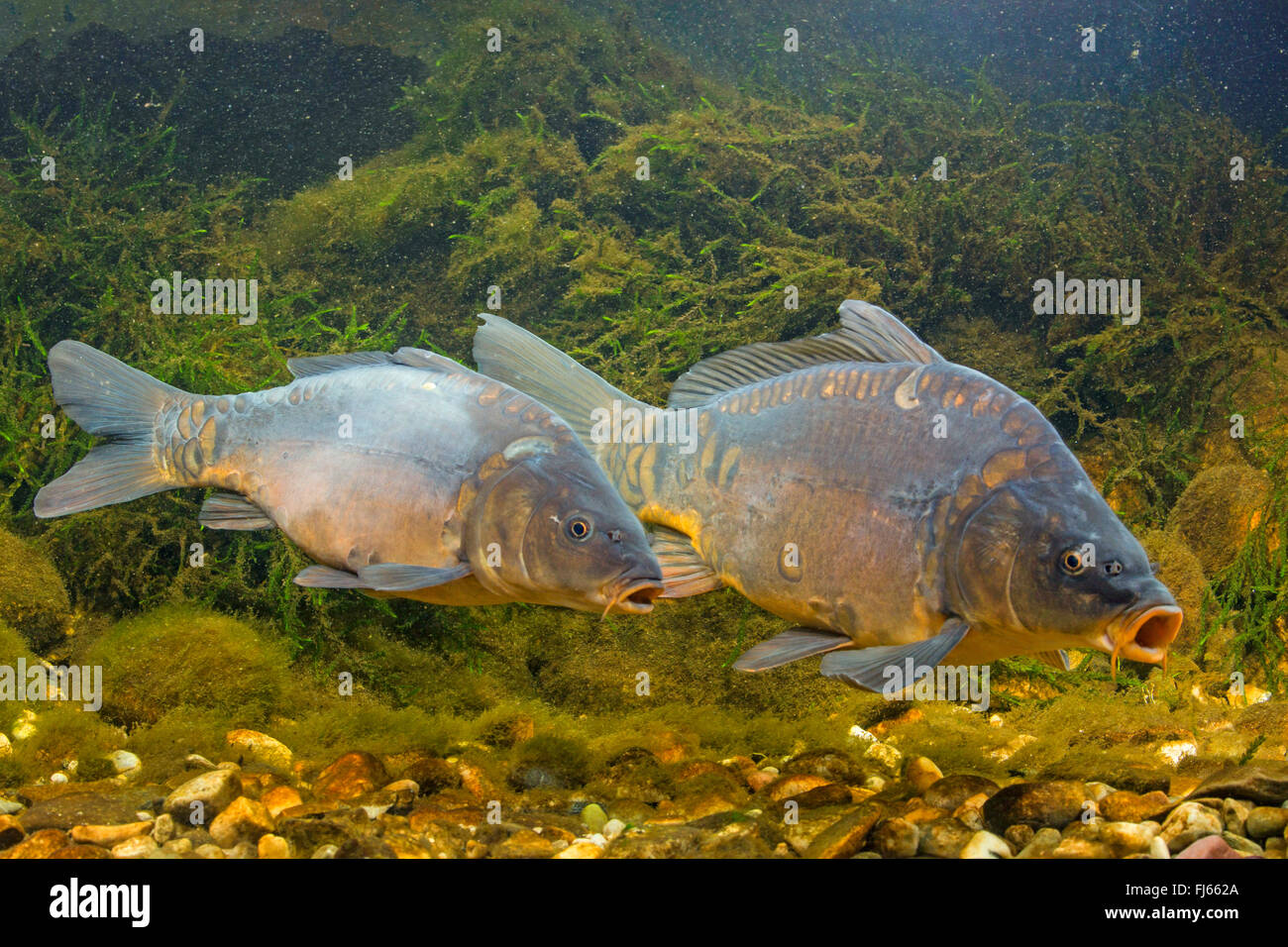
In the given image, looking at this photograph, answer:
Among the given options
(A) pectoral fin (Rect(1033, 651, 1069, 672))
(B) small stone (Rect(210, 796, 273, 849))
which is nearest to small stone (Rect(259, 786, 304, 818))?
(B) small stone (Rect(210, 796, 273, 849))

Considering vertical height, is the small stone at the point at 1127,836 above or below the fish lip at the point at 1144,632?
below

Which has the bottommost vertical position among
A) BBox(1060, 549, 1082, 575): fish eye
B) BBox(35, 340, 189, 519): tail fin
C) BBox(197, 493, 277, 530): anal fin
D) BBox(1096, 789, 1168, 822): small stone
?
BBox(1096, 789, 1168, 822): small stone

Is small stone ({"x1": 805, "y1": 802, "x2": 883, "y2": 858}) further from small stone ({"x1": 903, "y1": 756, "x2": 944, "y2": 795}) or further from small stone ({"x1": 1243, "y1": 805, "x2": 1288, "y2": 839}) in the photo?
small stone ({"x1": 1243, "y1": 805, "x2": 1288, "y2": 839})

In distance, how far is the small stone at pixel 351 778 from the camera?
9.70 feet

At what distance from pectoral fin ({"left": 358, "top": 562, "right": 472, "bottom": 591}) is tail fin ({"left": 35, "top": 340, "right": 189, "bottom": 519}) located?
96cm

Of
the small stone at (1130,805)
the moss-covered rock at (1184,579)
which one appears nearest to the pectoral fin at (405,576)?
the small stone at (1130,805)

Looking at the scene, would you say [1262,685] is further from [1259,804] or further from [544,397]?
[544,397]

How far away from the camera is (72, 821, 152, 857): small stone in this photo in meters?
2.54

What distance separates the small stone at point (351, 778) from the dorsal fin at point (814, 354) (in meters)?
1.66

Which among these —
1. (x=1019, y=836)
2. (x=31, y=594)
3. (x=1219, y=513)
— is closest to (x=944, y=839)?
(x=1019, y=836)

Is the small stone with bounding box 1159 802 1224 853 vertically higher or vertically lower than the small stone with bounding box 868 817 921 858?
higher

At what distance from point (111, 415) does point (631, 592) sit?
6.27 feet

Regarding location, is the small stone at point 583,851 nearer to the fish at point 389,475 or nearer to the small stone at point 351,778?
the fish at point 389,475
